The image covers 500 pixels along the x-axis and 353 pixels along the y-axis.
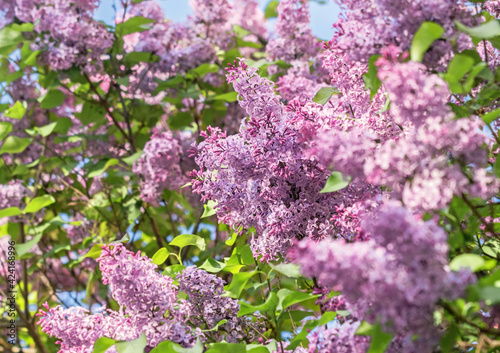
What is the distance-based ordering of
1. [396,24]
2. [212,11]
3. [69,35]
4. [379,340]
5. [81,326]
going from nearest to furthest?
[379,340]
[396,24]
[81,326]
[69,35]
[212,11]

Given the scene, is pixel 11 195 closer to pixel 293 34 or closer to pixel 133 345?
pixel 293 34

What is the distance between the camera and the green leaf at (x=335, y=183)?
1.27 metres

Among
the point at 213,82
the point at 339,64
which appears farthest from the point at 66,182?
the point at 339,64

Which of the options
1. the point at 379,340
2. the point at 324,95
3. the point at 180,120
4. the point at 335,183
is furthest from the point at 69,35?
the point at 379,340

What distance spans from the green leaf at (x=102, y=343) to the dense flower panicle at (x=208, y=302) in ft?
1.05

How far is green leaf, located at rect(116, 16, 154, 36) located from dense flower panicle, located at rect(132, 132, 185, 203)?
0.76 m

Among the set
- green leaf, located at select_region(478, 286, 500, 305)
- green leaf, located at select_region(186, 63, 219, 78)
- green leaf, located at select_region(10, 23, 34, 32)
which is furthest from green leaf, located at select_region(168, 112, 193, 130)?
green leaf, located at select_region(478, 286, 500, 305)

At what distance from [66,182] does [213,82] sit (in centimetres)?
132

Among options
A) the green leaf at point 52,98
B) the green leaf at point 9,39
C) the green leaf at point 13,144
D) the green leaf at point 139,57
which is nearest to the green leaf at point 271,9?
the green leaf at point 139,57

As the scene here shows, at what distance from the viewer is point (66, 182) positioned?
3.87 meters

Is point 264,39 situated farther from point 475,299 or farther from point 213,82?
point 475,299

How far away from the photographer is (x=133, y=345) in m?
1.40

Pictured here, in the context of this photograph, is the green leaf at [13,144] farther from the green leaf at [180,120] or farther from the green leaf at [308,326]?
the green leaf at [308,326]

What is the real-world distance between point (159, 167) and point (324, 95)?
166cm
